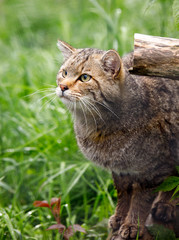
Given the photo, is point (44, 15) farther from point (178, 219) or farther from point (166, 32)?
point (178, 219)

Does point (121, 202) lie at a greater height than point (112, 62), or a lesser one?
lesser

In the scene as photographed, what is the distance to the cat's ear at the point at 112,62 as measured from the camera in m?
2.61

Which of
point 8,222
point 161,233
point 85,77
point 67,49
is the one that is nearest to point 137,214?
point 161,233

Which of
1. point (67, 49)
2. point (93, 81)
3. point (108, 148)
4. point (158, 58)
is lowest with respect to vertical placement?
point (108, 148)

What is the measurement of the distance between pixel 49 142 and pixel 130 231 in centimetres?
150

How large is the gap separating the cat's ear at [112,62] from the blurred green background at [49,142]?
0.44m

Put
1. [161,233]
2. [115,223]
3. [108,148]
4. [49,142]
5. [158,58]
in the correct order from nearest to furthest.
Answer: [158,58] < [161,233] < [108,148] < [115,223] < [49,142]

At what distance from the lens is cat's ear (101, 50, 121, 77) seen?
103 inches

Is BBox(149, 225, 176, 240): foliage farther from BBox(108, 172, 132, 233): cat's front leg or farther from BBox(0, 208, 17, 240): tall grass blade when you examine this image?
BBox(0, 208, 17, 240): tall grass blade

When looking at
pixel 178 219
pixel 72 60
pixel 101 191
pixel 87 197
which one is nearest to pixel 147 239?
pixel 178 219

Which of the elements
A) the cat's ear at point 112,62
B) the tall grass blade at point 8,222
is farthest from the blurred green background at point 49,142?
the cat's ear at point 112,62

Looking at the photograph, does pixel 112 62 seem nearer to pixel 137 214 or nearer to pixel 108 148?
pixel 108 148

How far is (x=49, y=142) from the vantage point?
4.00 metres

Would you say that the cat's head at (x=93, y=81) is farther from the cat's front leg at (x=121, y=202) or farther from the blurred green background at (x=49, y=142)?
the cat's front leg at (x=121, y=202)
